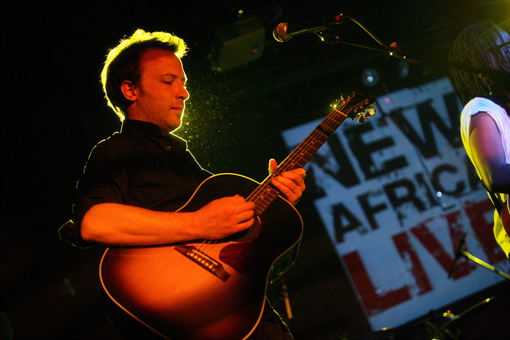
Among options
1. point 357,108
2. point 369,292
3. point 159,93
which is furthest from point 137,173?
point 369,292

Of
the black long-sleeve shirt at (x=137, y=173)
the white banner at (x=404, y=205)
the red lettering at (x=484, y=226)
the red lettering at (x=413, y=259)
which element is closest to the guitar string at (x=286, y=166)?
the black long-sleeve shirt at (x=137, y=173)

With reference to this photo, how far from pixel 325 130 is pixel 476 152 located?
945 mm

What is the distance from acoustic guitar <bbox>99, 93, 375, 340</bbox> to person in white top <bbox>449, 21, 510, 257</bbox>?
124 centimetres

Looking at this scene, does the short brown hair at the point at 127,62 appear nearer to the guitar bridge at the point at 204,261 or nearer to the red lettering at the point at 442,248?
Result: the guitar bridge at the point at 204,261

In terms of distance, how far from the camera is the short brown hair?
1.83m

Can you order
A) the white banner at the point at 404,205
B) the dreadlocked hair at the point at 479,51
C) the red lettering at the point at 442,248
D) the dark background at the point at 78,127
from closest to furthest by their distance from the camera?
the dreadlocked hair at the point at 479,51 → the dark background at the point at 78,127 → the white banner at the point at 404,205 → the red lettering at the point at 442,248

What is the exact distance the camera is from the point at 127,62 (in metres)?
1.85

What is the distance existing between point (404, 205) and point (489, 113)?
2974mm

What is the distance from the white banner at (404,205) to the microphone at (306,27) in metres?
2.51

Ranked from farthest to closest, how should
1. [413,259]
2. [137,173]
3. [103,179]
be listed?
Result: [413,259] < [137,173] < [103,179]

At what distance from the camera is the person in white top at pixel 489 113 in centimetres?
170

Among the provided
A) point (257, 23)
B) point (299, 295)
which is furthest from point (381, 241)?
point (257, 23)

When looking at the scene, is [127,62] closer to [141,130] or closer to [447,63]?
[141,130]

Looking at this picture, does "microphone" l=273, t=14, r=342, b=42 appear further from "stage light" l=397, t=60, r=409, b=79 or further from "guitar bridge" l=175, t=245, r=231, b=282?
"stage light" l=397, t=60, r=409, b=79
